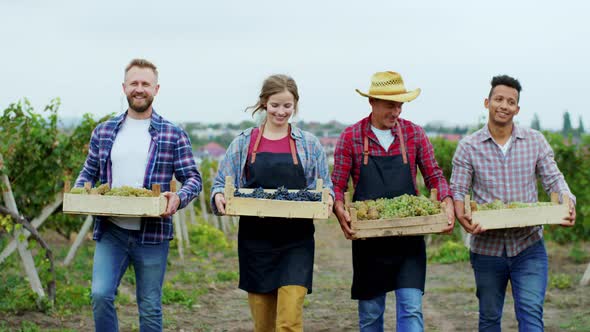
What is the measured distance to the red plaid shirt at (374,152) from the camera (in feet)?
18.0

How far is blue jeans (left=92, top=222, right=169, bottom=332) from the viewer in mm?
5173

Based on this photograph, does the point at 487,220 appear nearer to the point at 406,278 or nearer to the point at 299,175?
the point at 406,278

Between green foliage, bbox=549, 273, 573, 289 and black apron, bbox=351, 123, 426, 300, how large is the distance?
569cm

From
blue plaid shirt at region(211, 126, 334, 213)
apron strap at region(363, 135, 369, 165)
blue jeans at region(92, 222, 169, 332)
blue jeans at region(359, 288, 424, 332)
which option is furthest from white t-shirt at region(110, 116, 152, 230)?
blue jeans at region(359, 288, 424, 332)

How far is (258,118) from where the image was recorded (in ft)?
19.2

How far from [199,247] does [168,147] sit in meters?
9.45

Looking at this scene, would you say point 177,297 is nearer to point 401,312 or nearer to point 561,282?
point 401,312

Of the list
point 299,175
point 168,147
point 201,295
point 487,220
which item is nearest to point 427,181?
point 487,220

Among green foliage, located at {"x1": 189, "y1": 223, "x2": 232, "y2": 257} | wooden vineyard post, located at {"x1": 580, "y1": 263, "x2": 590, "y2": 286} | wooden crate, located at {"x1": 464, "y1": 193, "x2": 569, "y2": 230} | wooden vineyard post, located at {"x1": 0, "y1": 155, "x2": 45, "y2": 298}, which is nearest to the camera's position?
wooden crate, located at {"x1": 464, "y1": 193, "x2": 569, "y2": 230}

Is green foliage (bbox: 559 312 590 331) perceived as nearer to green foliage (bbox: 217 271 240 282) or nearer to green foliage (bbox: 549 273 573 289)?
green foliage (bbox: 549 273 573 289)

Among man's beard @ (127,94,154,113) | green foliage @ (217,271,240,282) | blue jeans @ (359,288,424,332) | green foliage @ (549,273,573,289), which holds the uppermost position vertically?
man's beard @ (127,94,154,113)

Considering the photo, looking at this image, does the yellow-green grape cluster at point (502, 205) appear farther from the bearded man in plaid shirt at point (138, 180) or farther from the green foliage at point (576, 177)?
the green foliage at point (576, 177)

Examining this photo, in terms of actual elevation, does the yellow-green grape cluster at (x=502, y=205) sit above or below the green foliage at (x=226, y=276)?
above

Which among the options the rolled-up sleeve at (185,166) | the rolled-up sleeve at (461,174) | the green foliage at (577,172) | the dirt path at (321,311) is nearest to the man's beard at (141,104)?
the rolled-up sleeve at (185,166)
